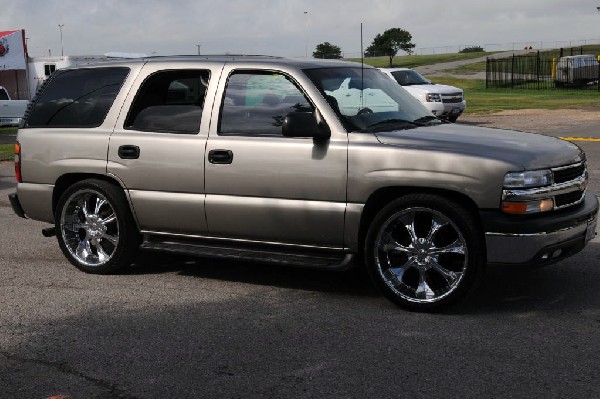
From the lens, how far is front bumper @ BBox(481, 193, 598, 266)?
509cm

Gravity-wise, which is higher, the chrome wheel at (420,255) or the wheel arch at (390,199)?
the wheel arch at (390,199)

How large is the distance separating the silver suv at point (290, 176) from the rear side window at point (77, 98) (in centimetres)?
1

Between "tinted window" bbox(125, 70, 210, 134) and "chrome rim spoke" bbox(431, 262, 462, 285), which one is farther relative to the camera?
"tinted window" bbox(125, 70, 210, 134)

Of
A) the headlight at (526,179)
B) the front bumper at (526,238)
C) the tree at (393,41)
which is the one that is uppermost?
the tree at (393,41)

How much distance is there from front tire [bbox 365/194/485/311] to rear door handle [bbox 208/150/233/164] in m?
1.24

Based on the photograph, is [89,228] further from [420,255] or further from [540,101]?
[540,101]

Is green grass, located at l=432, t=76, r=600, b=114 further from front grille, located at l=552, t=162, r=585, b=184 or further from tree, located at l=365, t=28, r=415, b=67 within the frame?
tree, located at l=365, t=28, r=415, b=67

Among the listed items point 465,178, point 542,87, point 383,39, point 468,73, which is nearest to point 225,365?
point 465,178

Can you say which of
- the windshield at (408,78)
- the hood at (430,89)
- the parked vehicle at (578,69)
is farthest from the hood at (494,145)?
the parked vehicle at (578,69)

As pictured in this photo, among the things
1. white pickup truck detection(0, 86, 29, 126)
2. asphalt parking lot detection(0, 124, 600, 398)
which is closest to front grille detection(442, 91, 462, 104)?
white pickup truck detection(0, 86, 29, 126)

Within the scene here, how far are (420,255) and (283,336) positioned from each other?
1130mm

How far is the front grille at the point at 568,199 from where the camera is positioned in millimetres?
5345

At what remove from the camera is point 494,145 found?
5.41 metres

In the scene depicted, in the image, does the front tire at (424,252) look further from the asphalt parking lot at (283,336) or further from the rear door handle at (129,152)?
the rear door handle at (129,152)
